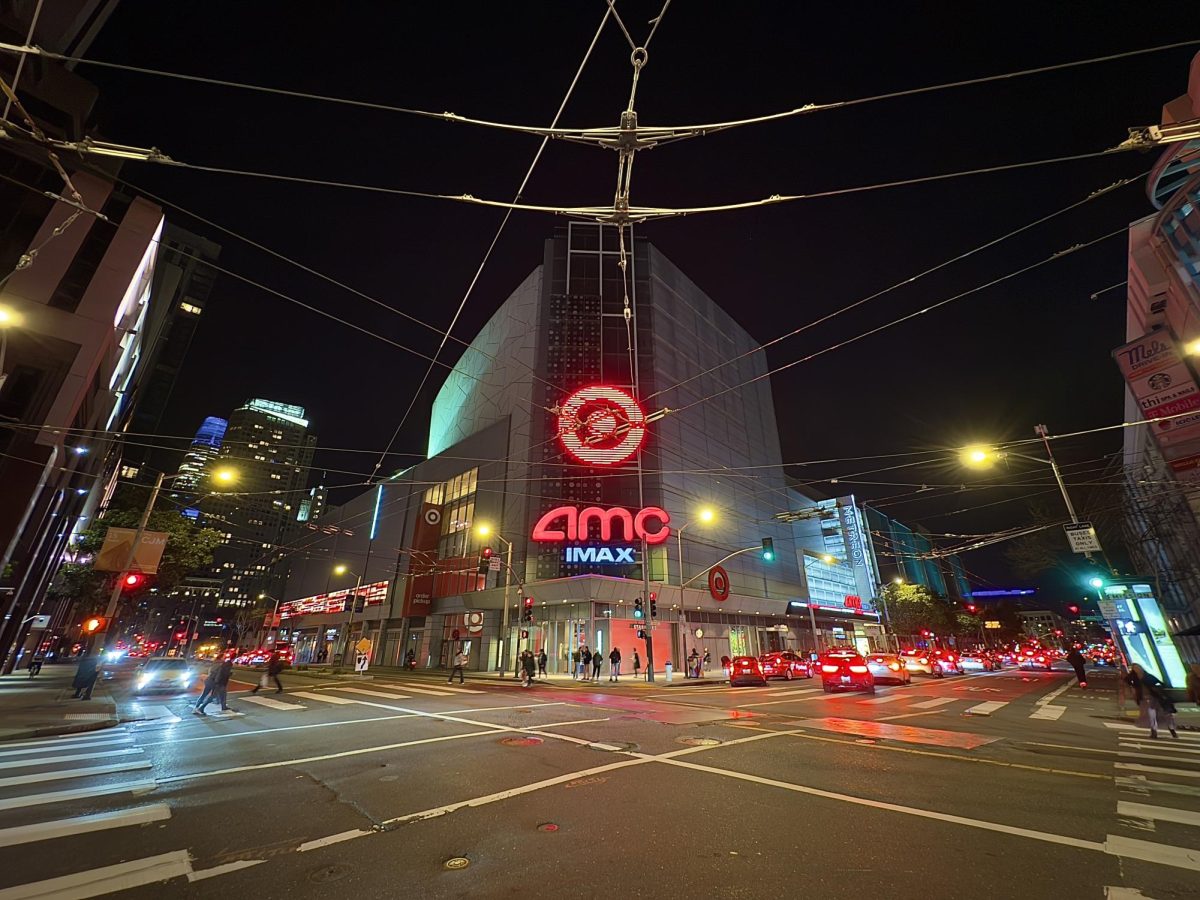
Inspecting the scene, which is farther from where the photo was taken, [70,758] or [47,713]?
[47,713]

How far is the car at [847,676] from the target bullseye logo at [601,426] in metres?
Result: 17.5

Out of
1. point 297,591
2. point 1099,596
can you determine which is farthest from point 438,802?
point 297,591

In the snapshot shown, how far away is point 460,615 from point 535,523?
11.7m

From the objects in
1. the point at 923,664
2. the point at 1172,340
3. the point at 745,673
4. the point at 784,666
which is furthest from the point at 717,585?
the point at 1172,340

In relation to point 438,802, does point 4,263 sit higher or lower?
higher

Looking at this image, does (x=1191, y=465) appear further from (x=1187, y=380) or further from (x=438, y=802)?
(x=438, y=802)

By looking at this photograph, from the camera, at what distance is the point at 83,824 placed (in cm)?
525

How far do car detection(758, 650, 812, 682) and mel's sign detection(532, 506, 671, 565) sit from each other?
10290 millimetres

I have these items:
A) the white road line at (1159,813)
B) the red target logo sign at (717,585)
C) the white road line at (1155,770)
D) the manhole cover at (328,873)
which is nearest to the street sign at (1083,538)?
the white road line at (1155,770)

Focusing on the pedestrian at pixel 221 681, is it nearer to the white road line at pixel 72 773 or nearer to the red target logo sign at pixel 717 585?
the white road line at pixel 72 773

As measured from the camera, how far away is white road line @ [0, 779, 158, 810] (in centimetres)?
596

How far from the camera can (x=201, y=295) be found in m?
56.9

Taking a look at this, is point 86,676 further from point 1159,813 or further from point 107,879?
point 1159,813

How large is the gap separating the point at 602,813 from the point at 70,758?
9.97 meters
